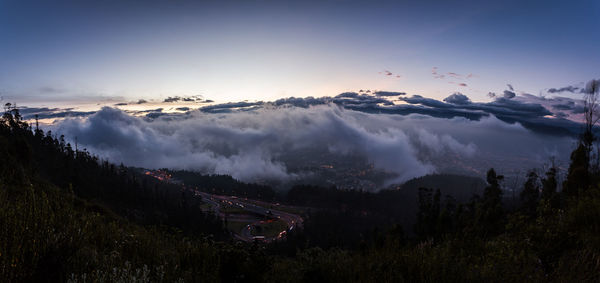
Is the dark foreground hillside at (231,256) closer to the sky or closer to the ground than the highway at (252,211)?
closer to the sky

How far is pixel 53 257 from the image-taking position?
4.16 meters

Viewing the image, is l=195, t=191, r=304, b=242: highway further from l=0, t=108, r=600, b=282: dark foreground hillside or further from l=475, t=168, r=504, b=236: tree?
l=0, t=108, r=600, b=282: dark foreground hillside

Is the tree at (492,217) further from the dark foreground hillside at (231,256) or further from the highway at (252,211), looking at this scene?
the highway at (252,211)

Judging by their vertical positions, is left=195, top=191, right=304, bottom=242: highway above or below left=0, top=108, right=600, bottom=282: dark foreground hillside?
below

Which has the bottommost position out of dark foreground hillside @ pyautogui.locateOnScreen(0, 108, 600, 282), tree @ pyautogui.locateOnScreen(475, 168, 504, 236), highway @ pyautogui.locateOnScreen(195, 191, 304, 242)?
highway @ pyautogui.locateOnScreen(195, 191, 304, 242)

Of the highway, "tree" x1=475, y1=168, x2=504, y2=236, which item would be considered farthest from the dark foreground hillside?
the highway

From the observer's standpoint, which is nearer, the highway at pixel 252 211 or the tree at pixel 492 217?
the tree at pixel 492 217

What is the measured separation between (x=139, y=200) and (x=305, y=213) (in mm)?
91930

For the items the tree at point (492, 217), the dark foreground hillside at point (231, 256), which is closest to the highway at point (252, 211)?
the tree at point (492, 217)

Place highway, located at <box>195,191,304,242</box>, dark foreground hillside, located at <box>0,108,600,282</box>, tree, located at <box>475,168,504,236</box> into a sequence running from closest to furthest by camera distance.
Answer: dark foreground hillside, located at <box>0,108,600,282</box>, tree, located at <box>475,168,504,236</box>, highway, located at <box>195,191,304,242</box>

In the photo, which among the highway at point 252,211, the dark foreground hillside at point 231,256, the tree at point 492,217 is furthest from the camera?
the highway at point 252,211

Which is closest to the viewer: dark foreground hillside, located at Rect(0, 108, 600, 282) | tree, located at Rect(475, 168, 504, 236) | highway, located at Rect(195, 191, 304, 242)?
dark foreground hillside, located at Rect(0, 108, 600, 282)

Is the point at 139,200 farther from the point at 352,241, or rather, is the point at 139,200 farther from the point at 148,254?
the point at 148,254

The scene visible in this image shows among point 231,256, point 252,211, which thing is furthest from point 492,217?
point 252,211
